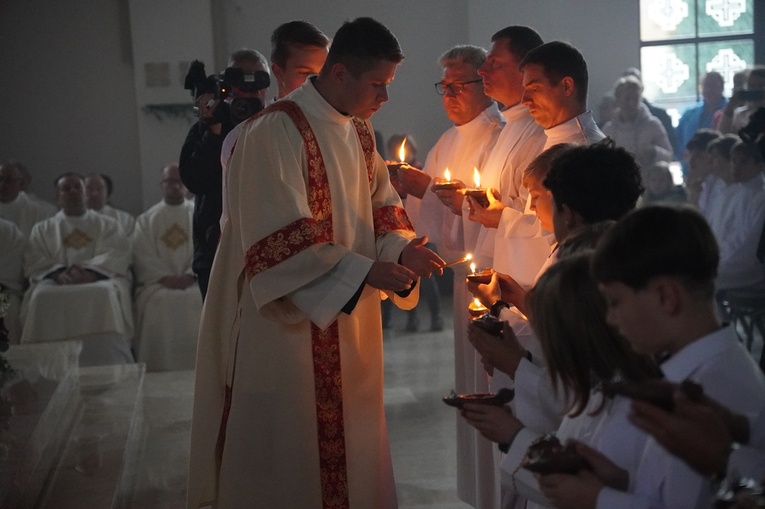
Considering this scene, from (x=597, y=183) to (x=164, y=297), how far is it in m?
6.68

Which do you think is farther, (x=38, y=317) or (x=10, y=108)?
(x=10, y=108)

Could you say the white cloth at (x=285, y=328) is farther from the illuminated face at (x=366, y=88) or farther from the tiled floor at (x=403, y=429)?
the tiled floor at (x=403, y=429)

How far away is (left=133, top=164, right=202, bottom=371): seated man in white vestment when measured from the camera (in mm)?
8711

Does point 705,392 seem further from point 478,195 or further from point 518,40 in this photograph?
point 518,40

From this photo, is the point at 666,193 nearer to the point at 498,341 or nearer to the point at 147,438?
the point at 147,438

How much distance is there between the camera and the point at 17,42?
39.7 feet

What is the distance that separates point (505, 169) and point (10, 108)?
9.42 meters

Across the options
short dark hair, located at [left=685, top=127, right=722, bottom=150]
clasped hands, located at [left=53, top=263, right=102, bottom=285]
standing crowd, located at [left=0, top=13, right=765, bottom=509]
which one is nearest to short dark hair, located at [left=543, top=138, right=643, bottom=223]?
standing crowd, located at [left=0, top=13, right=765, bottom=509]

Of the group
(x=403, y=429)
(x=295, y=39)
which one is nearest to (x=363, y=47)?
(x=295, y=39)

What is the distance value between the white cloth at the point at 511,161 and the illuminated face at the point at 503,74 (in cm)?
6

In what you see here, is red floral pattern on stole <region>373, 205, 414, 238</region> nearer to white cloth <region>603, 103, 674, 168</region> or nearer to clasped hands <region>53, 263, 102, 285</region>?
clasped hands <region>53, 263, 102, 285</region>

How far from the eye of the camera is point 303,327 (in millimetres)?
3488

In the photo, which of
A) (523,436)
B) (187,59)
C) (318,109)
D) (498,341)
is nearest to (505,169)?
(318,109)

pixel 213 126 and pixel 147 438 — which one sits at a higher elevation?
pixel 213 126
